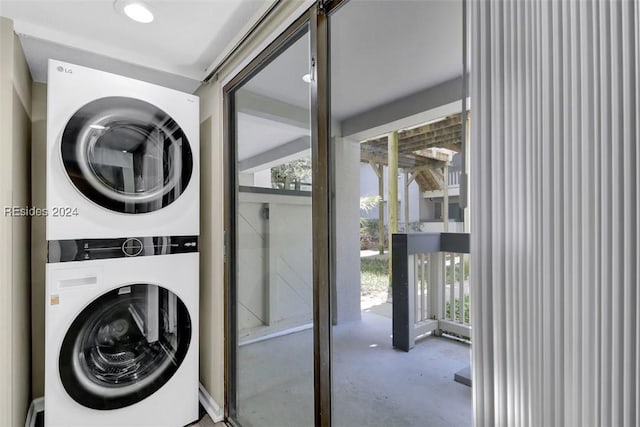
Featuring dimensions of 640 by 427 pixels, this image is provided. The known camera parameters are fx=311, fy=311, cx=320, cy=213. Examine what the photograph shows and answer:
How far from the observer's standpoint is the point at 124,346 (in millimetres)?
1801

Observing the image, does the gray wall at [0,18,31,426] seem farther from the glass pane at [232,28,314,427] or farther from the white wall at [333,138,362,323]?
the white wall at [333,138,362,323]

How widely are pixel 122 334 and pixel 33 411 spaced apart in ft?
3.05

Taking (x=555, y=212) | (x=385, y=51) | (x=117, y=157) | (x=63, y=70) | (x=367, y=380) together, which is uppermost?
(x=63, y=70)

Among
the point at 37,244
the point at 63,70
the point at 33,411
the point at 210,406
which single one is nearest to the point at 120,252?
the point at 37,244

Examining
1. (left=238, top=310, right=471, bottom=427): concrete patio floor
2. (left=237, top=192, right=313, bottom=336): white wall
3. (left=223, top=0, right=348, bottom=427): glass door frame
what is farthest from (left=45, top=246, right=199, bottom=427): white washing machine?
(left=223, top=0, right=348, bottom=427): glass door frame

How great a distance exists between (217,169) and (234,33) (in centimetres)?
79

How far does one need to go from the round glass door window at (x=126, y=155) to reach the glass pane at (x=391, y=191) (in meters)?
1.16

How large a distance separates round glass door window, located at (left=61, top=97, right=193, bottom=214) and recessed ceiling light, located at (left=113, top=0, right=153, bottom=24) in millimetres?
430

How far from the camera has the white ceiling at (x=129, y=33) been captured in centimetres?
147

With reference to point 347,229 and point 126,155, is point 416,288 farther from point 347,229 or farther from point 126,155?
point 126,155

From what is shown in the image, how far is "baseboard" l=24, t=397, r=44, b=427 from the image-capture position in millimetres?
1906

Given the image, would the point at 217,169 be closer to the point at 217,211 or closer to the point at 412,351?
the point at 217,211

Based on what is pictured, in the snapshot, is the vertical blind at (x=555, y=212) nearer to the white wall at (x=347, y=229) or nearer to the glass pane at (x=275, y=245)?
the white wall at (x=347, y=229)

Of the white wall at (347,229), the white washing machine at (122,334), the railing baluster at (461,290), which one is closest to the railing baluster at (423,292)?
the railing baluster at (461,290)
